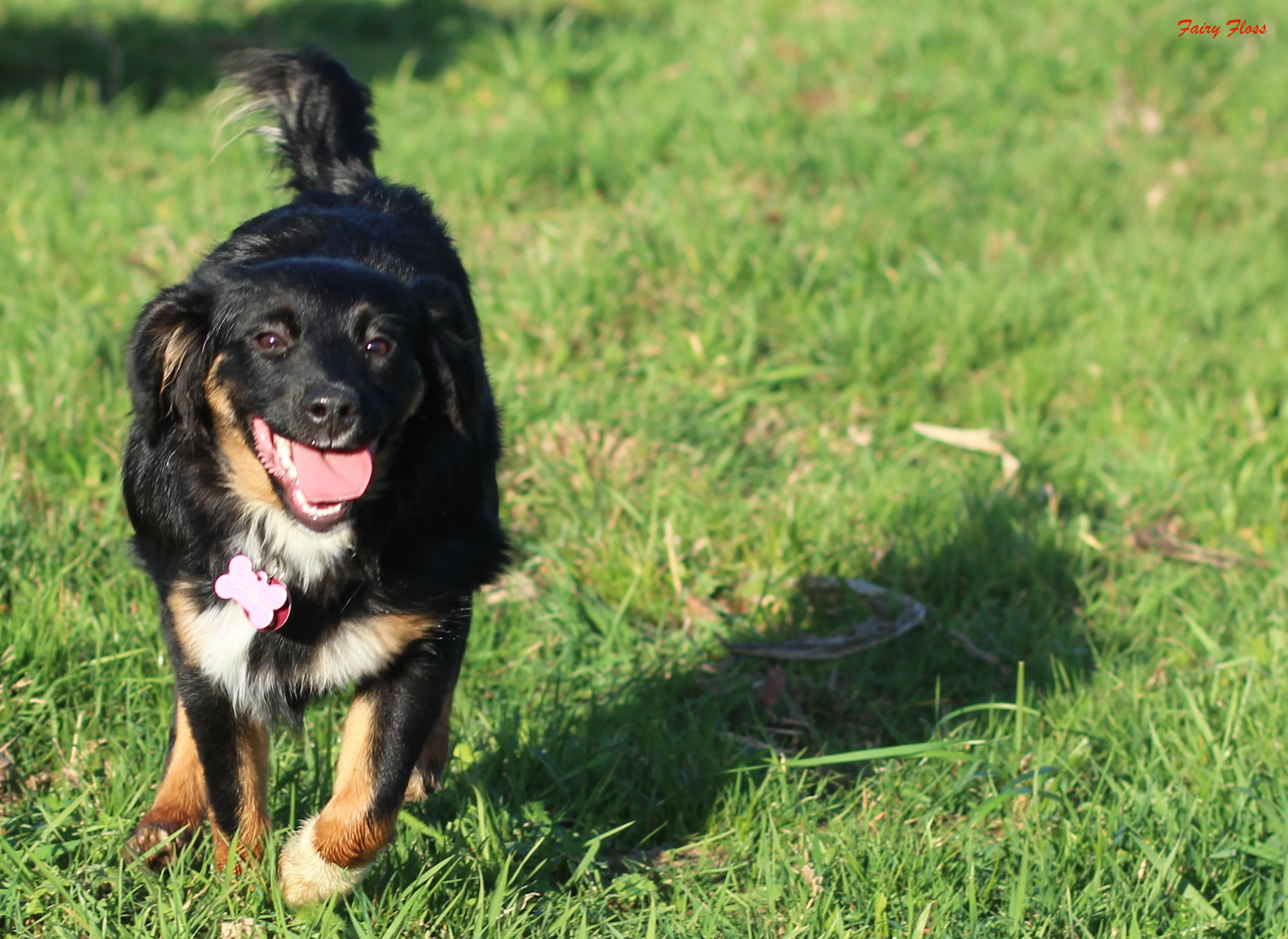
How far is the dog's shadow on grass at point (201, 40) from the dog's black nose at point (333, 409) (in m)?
5.15

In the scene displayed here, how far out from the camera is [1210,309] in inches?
207

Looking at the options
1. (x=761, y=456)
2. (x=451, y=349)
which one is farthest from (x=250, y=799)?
(x=761, y=456)

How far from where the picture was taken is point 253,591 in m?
2.30

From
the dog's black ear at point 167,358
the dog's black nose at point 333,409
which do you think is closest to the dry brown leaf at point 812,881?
the dog's black nose at point 333,409

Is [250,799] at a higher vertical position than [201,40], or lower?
lower

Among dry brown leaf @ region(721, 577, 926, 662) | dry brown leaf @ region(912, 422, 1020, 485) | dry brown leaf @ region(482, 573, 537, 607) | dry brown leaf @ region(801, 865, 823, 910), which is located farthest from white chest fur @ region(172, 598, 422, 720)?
dry brown leaf @ region(912, 422, 1020, 485)

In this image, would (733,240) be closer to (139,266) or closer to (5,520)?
(139,266)

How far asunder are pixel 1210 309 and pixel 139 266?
436cm

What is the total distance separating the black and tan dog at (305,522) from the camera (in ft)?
7.54

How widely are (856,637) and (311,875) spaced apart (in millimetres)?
1637

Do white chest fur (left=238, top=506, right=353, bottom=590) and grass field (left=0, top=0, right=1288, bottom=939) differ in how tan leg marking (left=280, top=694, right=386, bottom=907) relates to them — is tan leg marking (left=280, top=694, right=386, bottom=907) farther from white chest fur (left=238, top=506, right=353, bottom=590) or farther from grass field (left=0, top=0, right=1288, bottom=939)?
white chest fur (left=238, top=506, right=353, bottom=590)

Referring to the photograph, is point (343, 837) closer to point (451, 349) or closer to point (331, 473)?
point (331, 473)

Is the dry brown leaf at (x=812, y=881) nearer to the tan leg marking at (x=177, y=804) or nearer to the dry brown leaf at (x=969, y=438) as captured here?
the tan leg marking at (x=177, y=804)

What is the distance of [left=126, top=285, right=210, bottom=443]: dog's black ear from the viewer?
230 centimetres
